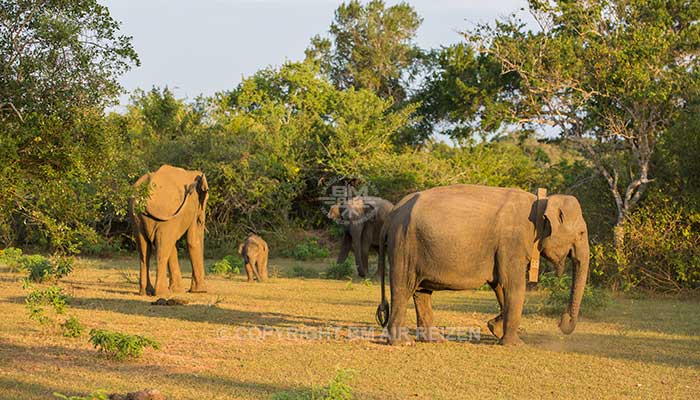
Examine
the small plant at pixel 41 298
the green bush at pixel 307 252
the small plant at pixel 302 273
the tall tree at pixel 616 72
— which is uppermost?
the tall tree at pixel 616 72

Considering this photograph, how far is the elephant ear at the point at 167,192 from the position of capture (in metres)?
16.6

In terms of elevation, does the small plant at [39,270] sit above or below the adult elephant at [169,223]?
below

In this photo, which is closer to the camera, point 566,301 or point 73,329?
point 73,329

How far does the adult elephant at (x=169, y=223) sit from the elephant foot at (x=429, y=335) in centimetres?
629

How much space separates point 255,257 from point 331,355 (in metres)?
10.6

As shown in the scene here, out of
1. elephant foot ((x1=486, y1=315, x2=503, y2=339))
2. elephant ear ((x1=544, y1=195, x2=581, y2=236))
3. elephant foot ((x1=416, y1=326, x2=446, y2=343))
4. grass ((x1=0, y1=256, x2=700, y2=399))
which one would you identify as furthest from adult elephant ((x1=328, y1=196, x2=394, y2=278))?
elephant ear ((x1=544, y1=195, x2=581, y2=236))

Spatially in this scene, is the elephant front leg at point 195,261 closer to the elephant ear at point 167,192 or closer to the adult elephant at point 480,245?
the elephant ear at point 167,192

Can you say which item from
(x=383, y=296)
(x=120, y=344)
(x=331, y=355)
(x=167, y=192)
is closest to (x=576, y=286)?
(x=383, y=296)

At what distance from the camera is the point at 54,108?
32.0 feet

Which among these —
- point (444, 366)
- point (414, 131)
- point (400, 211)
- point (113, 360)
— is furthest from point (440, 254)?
point (414, 131)

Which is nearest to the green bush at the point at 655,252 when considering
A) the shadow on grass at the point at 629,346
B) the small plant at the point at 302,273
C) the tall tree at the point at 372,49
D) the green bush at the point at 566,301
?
the green bush at the point at 566,301

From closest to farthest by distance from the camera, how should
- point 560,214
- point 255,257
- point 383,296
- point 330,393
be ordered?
point 330,393, point 560,214, point 383,296, point 255,257

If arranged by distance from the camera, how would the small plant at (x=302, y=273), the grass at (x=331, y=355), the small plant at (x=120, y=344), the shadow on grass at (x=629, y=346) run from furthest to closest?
the small plant at (x=302, y=273), the shadow on grass at (x=629, y=346), the small plant at (x=120, y=344), the grass at (x=331, y=355)

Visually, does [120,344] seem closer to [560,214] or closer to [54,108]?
[54,108]
